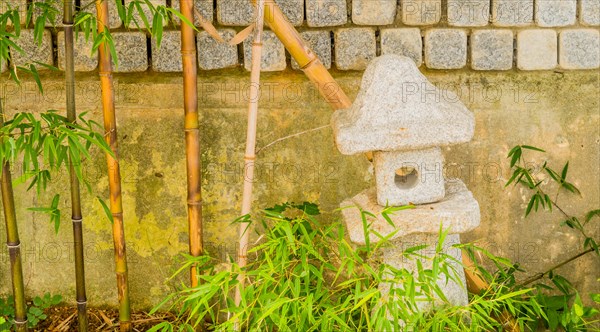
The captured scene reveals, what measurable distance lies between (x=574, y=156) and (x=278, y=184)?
4.60 ft

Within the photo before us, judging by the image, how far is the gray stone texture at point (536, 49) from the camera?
12.0ft

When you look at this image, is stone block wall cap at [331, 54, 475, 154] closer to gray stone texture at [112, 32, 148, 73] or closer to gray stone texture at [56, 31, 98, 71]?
gray stone texture at [112, 32, 148, 73]

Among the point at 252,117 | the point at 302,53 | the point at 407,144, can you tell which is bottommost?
the point at 407,144

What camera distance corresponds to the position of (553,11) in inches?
143

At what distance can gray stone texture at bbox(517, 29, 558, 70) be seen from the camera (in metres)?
3.66

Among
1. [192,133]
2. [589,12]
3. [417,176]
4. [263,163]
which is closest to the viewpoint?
[417,176]

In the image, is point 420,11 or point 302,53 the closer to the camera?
point 302,53

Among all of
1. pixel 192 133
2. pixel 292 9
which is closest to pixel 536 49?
pixel 292 9

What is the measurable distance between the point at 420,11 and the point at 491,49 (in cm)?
36

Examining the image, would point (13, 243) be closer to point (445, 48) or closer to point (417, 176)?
point (417, 176)

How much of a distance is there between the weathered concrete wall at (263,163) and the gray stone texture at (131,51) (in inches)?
3.3

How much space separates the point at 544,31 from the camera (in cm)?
366

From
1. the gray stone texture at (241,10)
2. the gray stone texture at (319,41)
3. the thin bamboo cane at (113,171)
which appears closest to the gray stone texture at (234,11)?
the gray stone texture at (241,10)

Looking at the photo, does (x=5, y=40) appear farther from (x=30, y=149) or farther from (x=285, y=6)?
(x=285, y=6)
